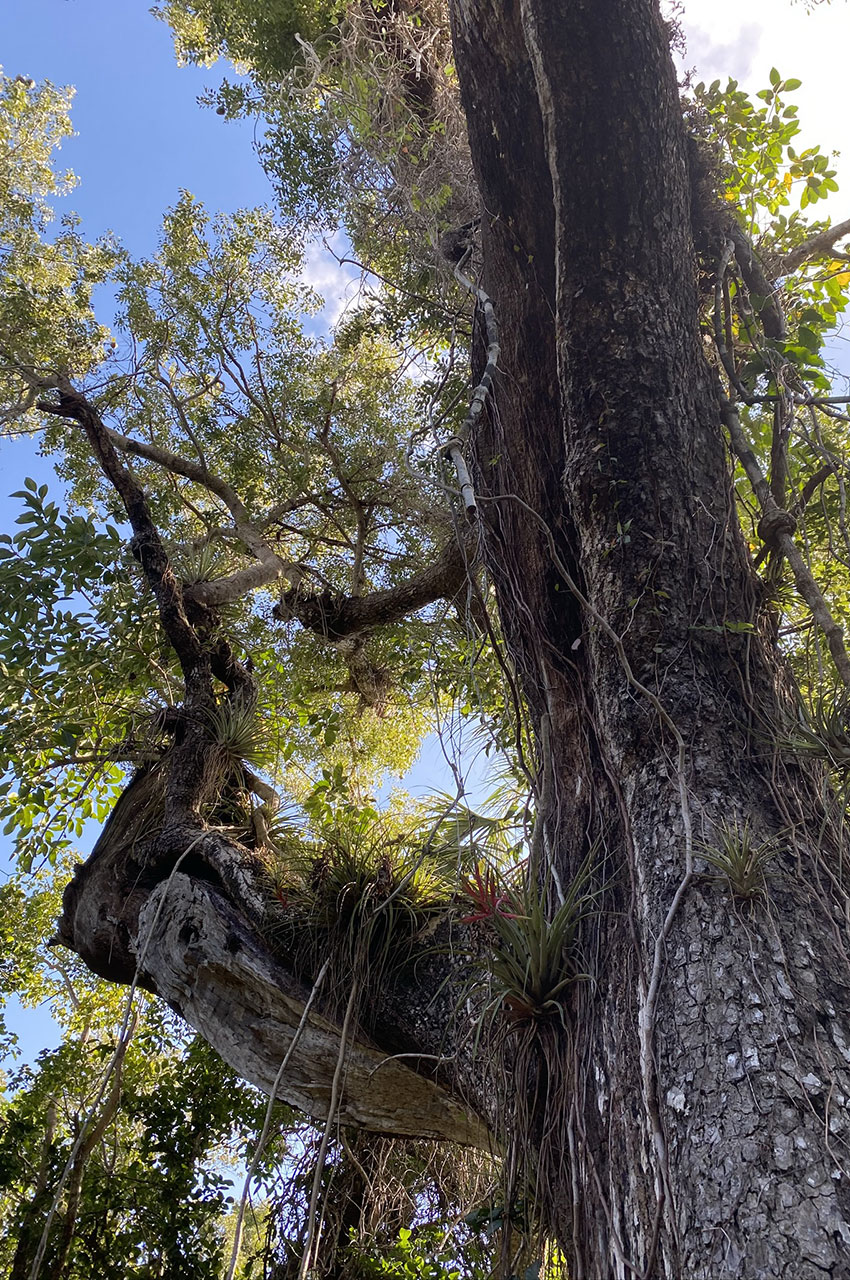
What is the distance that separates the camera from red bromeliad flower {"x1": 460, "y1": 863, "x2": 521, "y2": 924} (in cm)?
238

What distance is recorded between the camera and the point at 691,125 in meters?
3.55

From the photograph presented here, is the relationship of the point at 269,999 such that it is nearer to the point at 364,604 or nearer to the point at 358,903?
the point at 358,903

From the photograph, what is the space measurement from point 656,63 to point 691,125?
0.70 metres

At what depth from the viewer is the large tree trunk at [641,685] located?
1595 mm

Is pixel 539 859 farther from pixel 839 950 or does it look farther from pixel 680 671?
pixel 839 950

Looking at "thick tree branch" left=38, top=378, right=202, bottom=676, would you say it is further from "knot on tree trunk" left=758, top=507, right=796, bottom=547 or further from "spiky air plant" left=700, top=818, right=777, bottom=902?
"spiky air plant" left=700, top=818, right=777, bottom=902

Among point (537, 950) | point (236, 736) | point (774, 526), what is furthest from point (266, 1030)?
point (774, 526)

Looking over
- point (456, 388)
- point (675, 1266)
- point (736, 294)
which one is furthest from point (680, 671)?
point (456, 388)

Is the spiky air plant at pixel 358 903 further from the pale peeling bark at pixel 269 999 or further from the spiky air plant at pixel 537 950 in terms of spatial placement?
the spiky air plant at pixel 537 950

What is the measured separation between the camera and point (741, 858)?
195 centimetres

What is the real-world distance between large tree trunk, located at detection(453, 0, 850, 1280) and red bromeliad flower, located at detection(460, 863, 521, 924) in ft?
0.77

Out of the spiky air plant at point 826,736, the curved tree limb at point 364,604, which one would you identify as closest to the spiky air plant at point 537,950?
the spiky air plant at point 826,736

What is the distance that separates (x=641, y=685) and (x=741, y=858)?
0.56 m

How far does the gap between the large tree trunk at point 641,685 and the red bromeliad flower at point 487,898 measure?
0.23m
